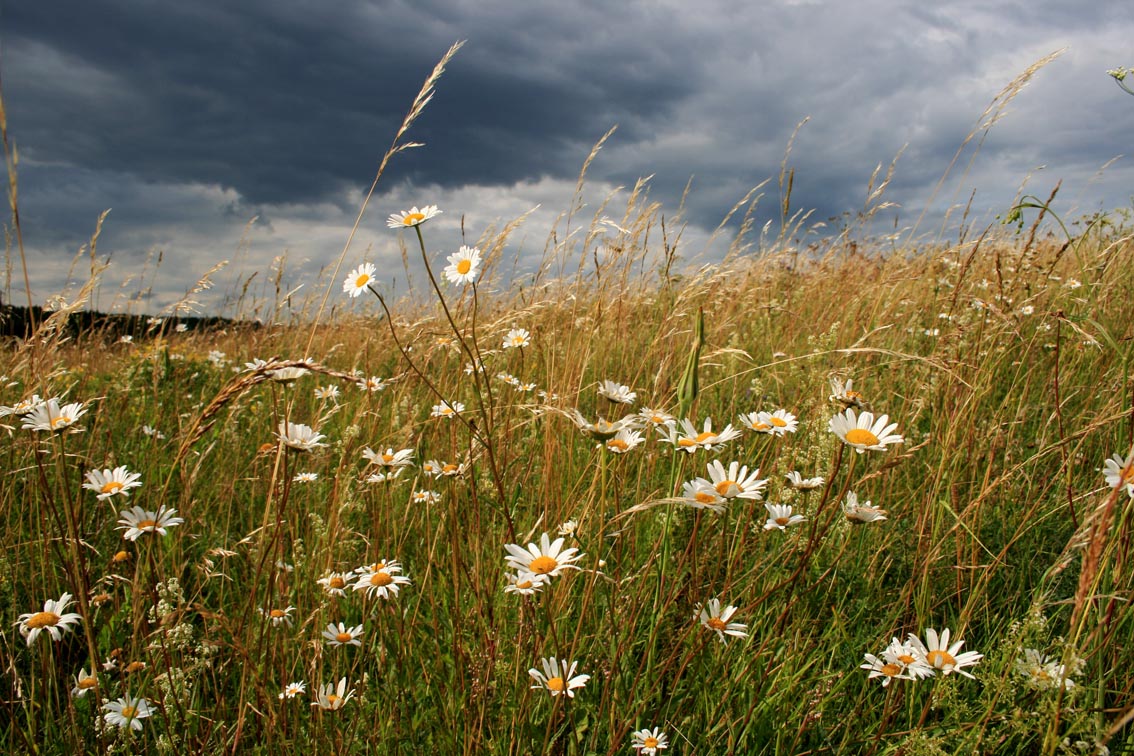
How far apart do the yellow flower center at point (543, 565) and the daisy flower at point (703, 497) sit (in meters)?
0.25

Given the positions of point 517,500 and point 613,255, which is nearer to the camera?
point 517,500

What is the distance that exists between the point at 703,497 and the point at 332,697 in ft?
2.71

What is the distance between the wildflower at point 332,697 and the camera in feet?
4.06

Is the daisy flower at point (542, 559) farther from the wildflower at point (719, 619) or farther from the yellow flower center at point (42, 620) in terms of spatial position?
the yellow flower center at point (42, 620)

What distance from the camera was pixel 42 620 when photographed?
4.37 feet

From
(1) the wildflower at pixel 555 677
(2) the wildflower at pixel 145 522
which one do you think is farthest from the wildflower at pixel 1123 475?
(2) the wildflower at pixel 145 522

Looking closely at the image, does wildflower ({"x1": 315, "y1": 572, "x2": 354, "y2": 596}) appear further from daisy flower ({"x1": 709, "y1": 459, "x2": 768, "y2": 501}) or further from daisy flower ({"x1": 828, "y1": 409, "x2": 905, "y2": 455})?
daisy flower ({"x1": 828, "y1": 409, "x2": 905, "y2": 455})

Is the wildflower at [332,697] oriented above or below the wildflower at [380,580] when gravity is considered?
below

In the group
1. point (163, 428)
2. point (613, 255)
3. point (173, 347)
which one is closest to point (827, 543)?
point (613, 255)

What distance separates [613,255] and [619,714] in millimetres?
2223

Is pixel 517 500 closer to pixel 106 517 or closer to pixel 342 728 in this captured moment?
pixel 342 728

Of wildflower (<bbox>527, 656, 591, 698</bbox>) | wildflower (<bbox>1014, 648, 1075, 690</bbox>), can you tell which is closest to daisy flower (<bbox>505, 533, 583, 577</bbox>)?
wildflower (<bbox>527, 656, 591, 698</bbox>)

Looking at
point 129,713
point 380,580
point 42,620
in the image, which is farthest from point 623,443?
point 42,620

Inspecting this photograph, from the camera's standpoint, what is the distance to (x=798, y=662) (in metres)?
1.45
